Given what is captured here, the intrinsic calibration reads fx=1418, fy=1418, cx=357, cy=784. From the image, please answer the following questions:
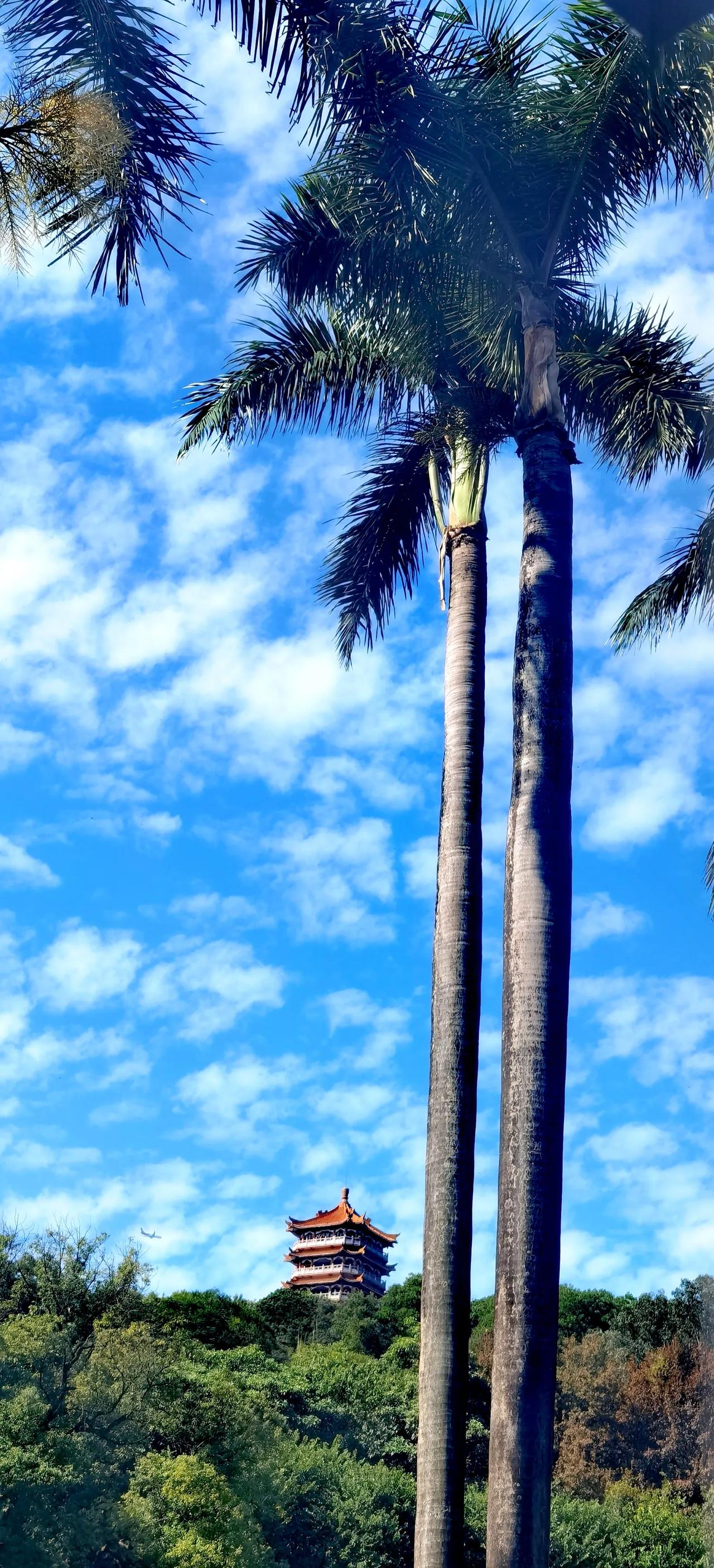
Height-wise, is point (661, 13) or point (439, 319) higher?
point (439, 319)

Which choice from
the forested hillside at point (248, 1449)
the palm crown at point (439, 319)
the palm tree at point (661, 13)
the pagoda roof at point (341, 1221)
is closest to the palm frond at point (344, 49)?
the palm crown at point (439, 319)

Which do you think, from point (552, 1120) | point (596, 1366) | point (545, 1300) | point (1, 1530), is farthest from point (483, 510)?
point (596, 1366)

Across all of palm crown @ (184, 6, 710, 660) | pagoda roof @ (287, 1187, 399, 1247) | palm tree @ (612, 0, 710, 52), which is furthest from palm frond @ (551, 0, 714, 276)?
pagoda roof @ (287, 1187, 399, 1247)

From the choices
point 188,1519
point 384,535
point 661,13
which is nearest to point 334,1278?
point 188,1519

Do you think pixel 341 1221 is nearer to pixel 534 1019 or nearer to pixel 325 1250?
pixel 325 1250

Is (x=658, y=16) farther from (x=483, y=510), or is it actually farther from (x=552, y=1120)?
(x=483, y=510)

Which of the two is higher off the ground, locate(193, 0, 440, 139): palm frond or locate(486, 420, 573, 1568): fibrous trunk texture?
locate(193, 0, 440, 139): palm frond

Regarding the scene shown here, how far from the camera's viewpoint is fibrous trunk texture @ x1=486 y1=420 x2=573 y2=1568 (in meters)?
7.13

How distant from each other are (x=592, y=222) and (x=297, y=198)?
3.80 meters

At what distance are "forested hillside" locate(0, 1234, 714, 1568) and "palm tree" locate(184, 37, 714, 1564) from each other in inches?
379

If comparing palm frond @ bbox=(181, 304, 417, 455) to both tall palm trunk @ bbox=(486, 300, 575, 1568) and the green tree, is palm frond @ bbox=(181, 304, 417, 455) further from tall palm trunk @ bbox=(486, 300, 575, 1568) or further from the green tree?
the green tree

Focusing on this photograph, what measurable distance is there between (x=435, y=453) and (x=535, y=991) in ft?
22.4

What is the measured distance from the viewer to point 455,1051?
1070 centimetres

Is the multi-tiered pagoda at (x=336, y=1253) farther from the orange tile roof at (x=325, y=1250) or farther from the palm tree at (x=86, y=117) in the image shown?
the palm tree at (x=86, y=117)
